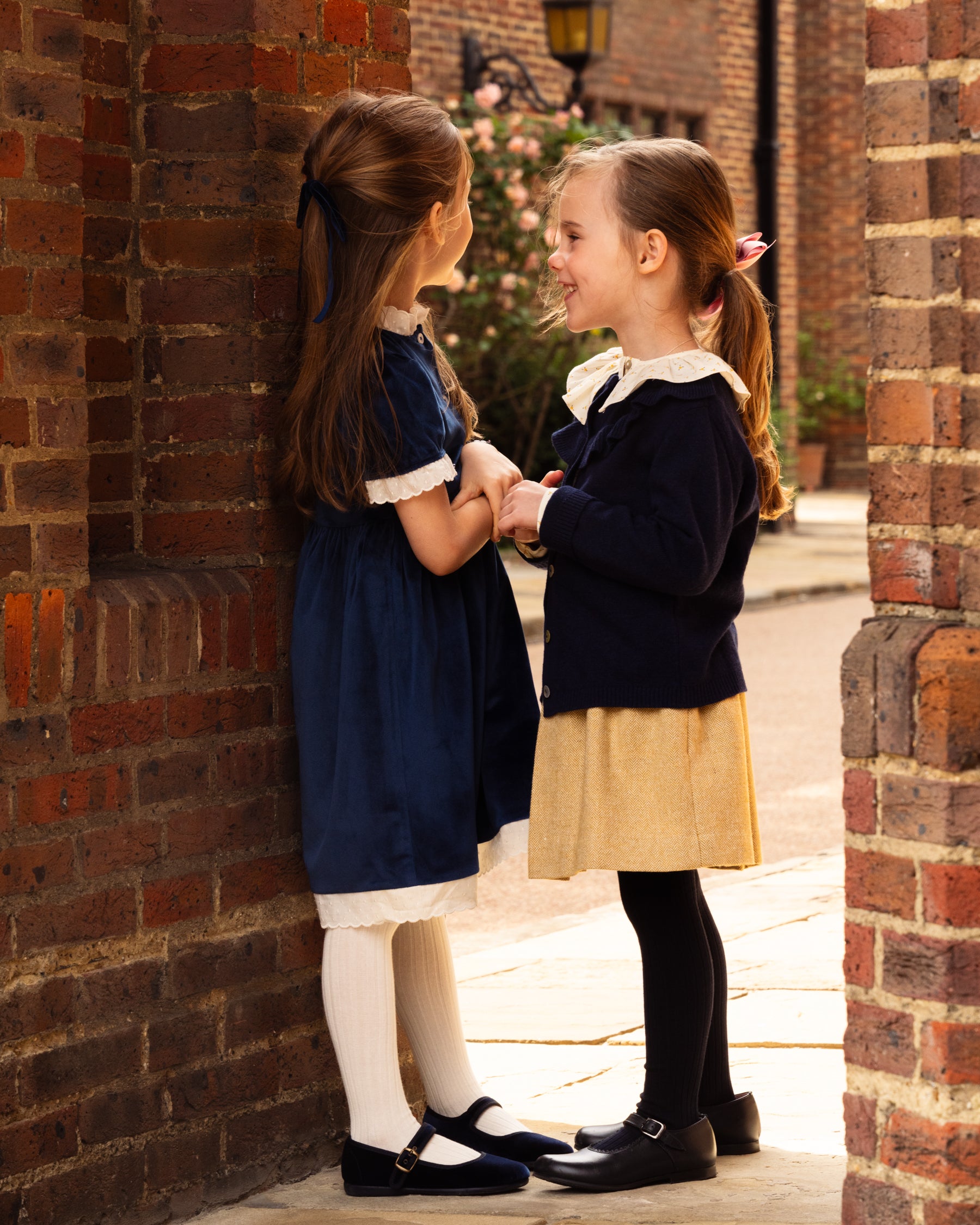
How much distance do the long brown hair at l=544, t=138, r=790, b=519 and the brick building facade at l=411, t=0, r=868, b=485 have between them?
38.0 ft

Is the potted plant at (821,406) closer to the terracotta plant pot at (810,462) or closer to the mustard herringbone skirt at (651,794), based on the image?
the terracotta plant pot at (810,462)

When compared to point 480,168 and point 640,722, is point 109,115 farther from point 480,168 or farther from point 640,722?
point 480,168

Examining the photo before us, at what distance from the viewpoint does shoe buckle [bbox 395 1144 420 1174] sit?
2803 mm

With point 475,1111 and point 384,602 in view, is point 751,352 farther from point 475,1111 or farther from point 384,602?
point 475,1111

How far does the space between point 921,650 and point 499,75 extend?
44.7ft

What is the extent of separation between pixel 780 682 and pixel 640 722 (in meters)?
6.88

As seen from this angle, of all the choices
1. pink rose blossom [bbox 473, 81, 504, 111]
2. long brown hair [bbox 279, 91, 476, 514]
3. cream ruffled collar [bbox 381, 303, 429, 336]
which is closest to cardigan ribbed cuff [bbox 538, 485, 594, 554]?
long brown hair [bbox 279, 91, 476, 514]

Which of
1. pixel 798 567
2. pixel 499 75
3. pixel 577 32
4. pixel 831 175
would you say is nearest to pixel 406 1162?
pixel 577 32

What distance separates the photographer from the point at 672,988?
9.20 feet

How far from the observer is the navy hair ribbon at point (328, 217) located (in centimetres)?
274

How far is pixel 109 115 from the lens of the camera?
279 cm

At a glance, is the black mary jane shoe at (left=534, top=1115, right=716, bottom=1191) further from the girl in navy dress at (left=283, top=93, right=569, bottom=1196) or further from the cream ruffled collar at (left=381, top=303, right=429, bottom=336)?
the cream ruffled collar at (left=381, top=303, right=429, bottom=336)

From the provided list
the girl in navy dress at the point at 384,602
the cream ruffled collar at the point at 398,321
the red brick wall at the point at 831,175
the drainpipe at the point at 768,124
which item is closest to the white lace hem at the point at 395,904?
the girl in navy dress at the point at 384,602

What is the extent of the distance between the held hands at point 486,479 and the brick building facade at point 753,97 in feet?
38.5
